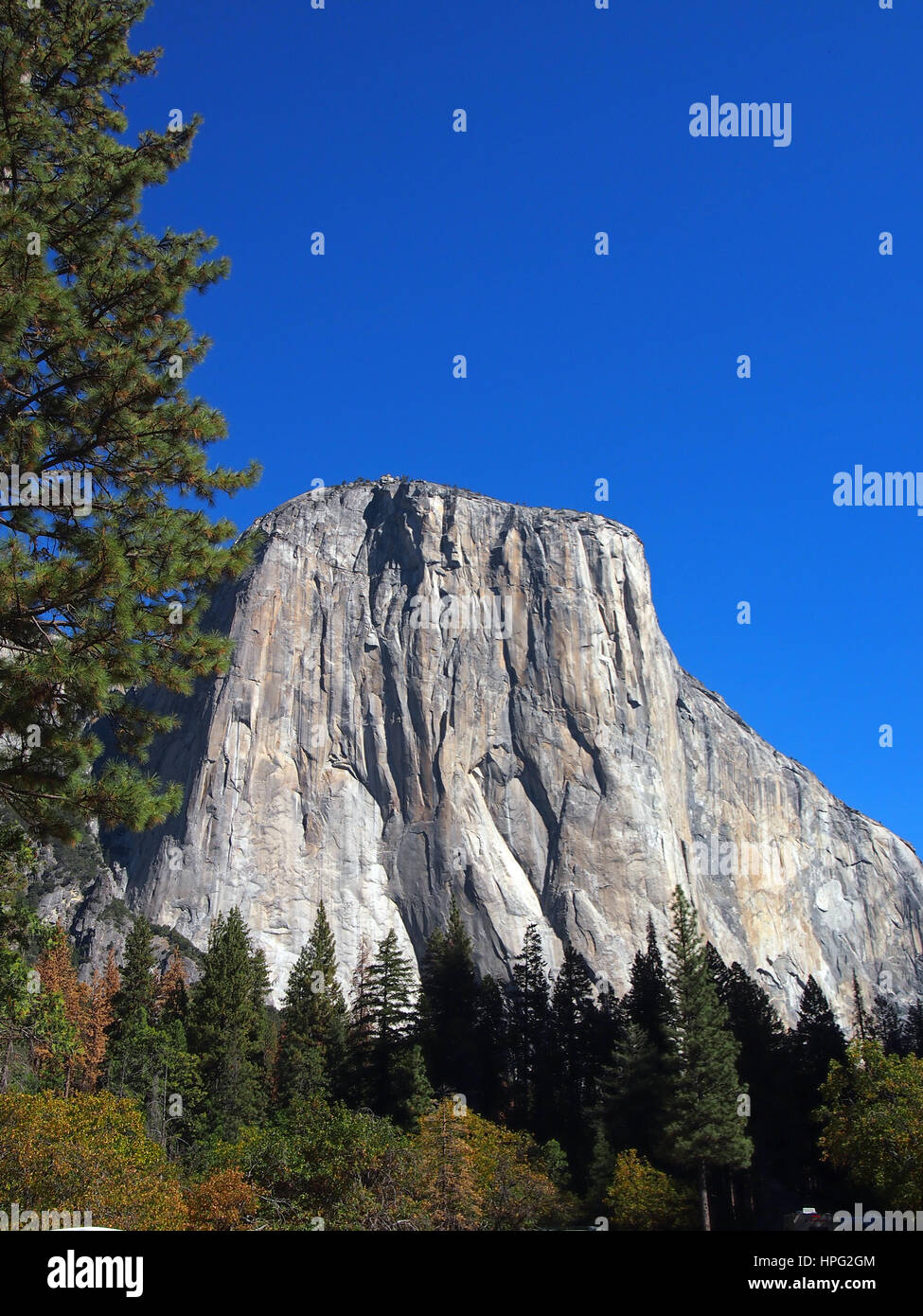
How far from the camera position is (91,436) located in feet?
39.9

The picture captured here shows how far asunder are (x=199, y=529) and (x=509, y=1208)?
2919 cm

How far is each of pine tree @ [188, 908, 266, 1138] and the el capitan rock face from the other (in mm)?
45272

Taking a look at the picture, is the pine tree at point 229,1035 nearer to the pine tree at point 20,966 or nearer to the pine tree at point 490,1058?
the pine tree at point 490,1058

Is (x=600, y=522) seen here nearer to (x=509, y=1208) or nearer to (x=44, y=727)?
(x=509, y=1208)

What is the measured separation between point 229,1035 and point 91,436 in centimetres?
4056

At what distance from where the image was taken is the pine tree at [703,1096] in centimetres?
3575

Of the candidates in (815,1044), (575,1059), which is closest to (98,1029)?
(575,1059)

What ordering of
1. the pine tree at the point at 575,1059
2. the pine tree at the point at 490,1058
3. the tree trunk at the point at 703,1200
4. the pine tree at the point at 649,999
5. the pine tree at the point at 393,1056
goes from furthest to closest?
the pine tree at the point at 490,1058
the pine tree at the point at 649,999
the pine tree at the point at 575,1059
the pine tree at the point at 393,1056
the tree trunk at the point at 703,1200

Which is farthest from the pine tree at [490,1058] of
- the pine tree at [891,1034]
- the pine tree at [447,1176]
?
the pine tree at [891,1034]

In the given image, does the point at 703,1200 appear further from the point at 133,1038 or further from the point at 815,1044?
the point at 133,1038

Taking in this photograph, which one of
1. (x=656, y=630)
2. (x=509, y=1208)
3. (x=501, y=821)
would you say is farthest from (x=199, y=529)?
(x=656, y=630)

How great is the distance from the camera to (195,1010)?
4888 centimetres

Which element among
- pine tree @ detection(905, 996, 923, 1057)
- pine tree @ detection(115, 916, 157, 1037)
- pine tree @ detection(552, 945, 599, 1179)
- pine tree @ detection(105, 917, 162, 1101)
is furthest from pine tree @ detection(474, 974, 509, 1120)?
pine tree @ detection(905, 996, 923, 1057)

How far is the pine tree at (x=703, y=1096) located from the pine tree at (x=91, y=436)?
30342mm
